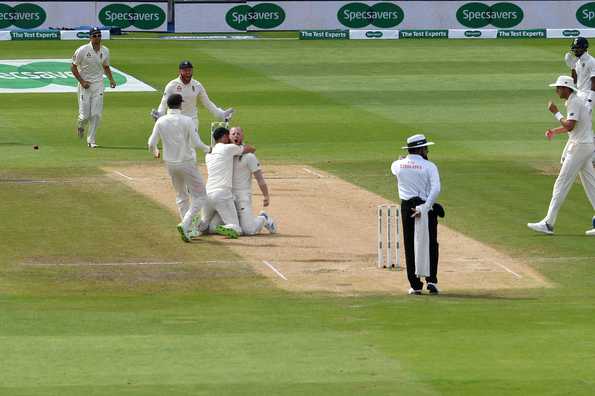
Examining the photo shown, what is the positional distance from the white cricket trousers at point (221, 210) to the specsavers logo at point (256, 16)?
94.3 ft

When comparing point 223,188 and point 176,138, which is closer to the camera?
point 176,138

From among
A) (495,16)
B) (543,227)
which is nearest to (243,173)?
(543,227)

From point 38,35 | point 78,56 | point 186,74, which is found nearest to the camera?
point 186,74

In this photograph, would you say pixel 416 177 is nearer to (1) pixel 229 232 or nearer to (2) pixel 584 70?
(1) pixel 229 232

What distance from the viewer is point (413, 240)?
15461 millimetres

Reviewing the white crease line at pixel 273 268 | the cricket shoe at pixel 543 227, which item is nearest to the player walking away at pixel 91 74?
the cricket shoe at pixel 543 227

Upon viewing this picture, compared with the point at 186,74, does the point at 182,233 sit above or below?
below

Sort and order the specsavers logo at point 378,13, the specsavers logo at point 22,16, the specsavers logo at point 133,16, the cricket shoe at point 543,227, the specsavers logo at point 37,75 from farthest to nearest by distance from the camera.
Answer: the specsavers logo at point 378,13 → the specsavers logo at point 133,16 → the specsavers logo at point 22,16 → the specsavers logo at point 37,75 → the cricket shoe at point 543,227

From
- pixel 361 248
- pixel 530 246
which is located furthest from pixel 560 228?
pixel 361 248

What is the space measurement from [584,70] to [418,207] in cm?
927

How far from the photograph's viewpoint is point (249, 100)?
33.8 m

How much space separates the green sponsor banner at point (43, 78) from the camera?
35.8 meters

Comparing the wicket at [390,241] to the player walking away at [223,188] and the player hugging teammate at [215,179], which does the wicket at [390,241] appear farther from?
the player walking away at [223,188]

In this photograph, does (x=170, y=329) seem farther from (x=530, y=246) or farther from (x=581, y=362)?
(x=530, y=246)
